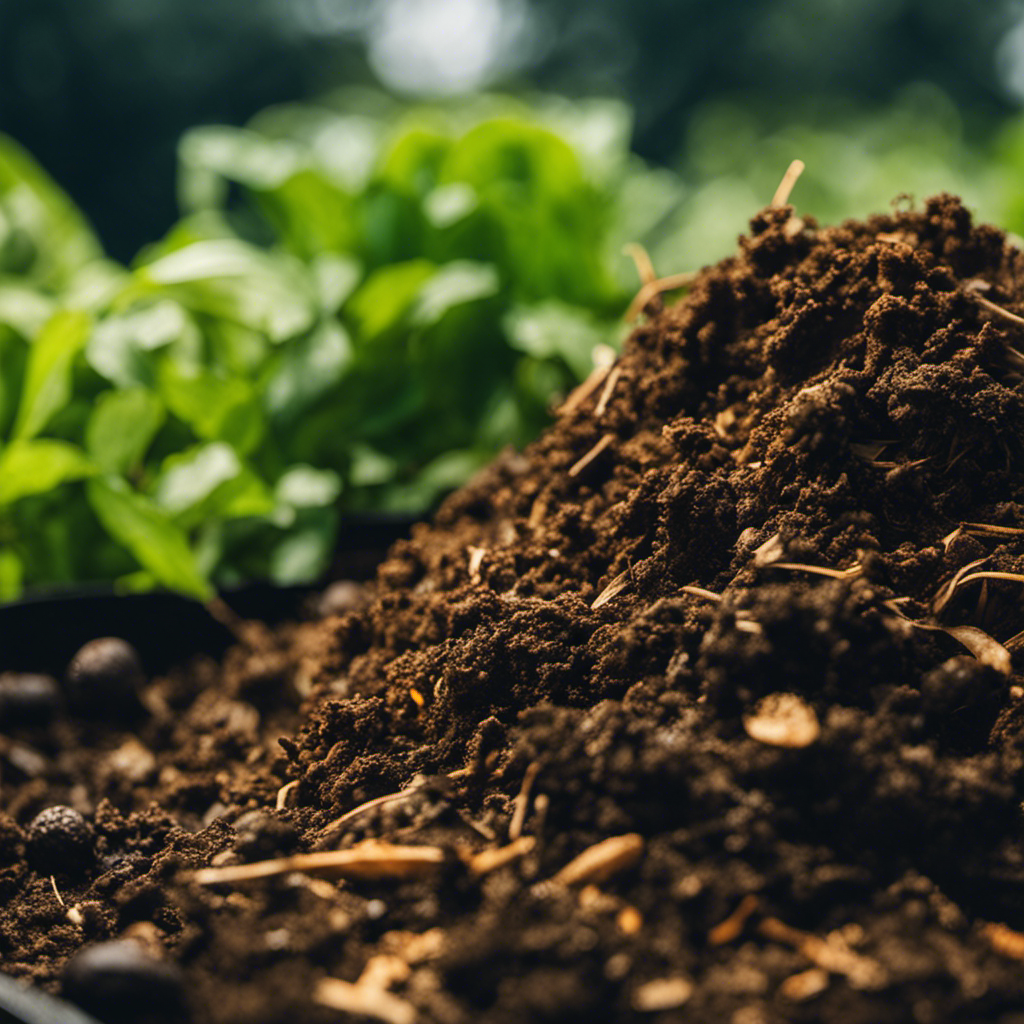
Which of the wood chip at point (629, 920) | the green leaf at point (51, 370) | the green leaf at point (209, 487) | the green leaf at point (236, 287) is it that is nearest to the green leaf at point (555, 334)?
the green leaf at point (236, 287)

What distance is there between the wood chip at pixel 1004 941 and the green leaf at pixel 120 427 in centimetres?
85

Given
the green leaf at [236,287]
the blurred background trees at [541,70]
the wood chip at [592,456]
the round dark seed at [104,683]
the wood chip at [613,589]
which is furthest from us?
the blurred background trees at [541,70]

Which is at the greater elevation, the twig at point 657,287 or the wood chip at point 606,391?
the twig at point 657,287

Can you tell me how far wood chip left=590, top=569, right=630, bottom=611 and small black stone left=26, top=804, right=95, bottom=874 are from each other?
0.38 m

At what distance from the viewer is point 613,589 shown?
601mm

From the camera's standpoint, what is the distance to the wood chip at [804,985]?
1.26ft

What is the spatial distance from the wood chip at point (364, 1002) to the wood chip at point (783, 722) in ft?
0.67

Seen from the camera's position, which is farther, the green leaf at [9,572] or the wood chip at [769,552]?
the green leaf at [9,572]

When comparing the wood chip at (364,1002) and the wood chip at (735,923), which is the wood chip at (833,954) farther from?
the wood chip at (364,1002)

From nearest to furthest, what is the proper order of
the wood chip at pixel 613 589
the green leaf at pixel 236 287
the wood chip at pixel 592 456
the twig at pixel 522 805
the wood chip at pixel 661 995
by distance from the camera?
the wood chip at pixel 661 995, the twig at pixel 522 805, the wood chip at pixel 613 589, the wood chip at pixel 592 456, the green leaf at pixel 236 287

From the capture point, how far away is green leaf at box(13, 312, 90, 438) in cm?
97

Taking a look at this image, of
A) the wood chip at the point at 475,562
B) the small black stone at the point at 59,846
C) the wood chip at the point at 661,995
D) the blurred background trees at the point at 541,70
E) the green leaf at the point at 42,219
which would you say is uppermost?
the blurred background trees at the point at 541,70

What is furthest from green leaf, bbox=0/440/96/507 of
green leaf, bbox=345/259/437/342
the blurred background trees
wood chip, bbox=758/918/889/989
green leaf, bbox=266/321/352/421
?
the blurred background trees

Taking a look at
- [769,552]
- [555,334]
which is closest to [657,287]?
[555,334]
